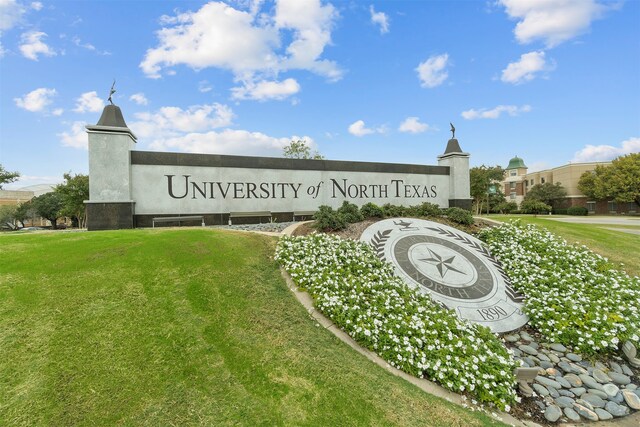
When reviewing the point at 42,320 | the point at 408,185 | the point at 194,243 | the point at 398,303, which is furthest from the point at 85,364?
the point at 408,185

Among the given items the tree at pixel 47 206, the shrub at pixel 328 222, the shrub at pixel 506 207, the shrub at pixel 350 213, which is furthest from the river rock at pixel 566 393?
the tree at pixel 47 206

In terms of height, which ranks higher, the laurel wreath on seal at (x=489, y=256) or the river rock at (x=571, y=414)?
the laurel wreath on seal at (x=489, y=256)

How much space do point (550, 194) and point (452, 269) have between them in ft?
173

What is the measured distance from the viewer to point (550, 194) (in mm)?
47188

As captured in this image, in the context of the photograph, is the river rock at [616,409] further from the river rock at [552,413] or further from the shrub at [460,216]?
the shrub at [460,216]

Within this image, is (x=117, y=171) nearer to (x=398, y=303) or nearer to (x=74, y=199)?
(x=398, y=303)

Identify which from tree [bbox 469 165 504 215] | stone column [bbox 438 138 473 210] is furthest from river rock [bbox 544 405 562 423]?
tree [bbox 469 165 504 215]

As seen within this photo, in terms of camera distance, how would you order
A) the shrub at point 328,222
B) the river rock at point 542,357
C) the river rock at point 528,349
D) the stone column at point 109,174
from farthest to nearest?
the stone column at point 109,174 → the shrub at point 328,222 → the river rock at point 528,349 → the river rock at point 542,357

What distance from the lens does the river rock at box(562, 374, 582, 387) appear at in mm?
4398

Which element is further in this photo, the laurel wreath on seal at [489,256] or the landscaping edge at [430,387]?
the laurel wreath on seal at [489,256]

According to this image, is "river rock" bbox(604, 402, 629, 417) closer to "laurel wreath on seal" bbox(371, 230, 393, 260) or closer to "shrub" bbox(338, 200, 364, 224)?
"laurel wreath on seal" bbox(371, 230, 393, 260)

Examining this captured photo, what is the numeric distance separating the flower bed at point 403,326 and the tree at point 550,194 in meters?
53.7

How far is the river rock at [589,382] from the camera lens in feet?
14.3

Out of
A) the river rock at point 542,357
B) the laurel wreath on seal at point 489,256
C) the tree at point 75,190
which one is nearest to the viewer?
the river rock at point 542,357
